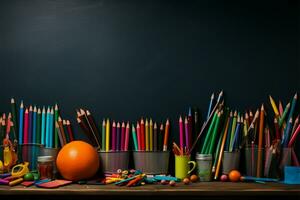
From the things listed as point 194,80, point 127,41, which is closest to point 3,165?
point 127,41

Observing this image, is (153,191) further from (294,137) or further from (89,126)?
(294,137)

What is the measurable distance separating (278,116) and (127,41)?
29.3 inches

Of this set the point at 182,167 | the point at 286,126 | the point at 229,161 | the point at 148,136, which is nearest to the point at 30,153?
the point at 148,136

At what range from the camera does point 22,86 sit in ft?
5.57

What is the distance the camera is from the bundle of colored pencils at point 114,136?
1643 mm

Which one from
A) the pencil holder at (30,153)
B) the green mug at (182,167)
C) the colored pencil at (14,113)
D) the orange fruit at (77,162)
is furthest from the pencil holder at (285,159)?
the colored pencil at (14,113)

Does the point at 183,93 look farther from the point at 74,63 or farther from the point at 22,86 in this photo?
the point at 22,86

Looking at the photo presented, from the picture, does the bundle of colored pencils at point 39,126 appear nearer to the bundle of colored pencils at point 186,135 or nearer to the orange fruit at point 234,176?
the bundle of colored pencils at point 186,135

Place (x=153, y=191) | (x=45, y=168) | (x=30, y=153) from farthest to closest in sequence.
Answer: (x=30, y=153)
(x=45, y=168)
(x=153, y=191)

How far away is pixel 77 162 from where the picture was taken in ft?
4.90

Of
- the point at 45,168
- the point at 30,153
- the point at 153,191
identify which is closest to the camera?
the point at 153,191

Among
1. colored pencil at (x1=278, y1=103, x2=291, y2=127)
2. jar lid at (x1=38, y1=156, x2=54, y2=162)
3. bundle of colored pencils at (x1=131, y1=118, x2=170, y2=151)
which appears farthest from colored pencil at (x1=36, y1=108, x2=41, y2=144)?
colored pencil at (x1=278, y1=103, x2=291, y2=127)

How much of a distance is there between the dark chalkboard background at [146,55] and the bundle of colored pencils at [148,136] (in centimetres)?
5

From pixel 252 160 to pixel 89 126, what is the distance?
0.71 metres
